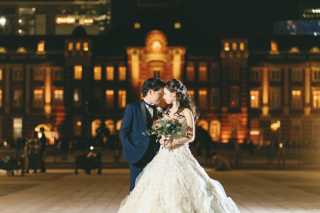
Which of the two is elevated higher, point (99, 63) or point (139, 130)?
point (99, 63)

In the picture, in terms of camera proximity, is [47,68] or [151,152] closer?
[151,152]

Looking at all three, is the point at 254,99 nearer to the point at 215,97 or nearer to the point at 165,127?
the point at 215,97

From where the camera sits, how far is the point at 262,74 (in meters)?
63.8

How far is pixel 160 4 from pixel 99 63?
1148 centimetres

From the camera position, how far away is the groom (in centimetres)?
618

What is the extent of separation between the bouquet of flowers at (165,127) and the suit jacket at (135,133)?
16cm

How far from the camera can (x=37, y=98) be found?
64750mm

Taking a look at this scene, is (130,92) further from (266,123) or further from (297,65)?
(297,65)

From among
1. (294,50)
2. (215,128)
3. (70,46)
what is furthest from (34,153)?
(294,50)

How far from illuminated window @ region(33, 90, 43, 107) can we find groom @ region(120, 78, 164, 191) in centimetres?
5994

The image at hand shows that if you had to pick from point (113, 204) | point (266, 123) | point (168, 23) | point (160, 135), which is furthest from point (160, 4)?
point (160, 135)

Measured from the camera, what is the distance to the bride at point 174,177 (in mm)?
6172

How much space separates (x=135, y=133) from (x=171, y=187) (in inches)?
30.9

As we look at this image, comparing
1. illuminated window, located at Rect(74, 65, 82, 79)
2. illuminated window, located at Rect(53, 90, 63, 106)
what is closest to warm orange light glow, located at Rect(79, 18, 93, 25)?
illuminated window, located at Rect(53, 90, 63, 106)
